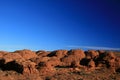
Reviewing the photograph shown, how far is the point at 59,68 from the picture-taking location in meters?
45.8

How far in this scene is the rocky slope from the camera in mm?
37938

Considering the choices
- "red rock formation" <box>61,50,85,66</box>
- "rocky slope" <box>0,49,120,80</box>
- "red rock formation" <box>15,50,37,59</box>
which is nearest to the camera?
"rocky slope" <box>0,49,120,80</box>

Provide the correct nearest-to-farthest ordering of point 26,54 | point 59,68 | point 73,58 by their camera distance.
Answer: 1. point 59,68
2. point 73,58
3. point 26,54

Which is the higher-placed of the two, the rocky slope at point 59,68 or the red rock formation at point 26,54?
the red rock formation at point 26,54

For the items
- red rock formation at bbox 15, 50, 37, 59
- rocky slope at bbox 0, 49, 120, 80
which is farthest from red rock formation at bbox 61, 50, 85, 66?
red rock formation at bbox 15, 50, 37, 59

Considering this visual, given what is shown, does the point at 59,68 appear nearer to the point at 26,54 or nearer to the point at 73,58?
the point at 73,58

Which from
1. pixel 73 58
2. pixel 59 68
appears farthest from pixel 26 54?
pixel 59 68

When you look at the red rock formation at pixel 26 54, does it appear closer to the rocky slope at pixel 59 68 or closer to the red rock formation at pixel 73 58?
the rocky slope at pixel 59 68

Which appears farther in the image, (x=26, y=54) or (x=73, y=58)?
(x=26, y=54)

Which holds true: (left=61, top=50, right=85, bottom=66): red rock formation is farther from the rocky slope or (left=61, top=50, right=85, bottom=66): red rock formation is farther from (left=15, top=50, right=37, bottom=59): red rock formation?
(left=15, top=50, right=37, bottom=59): red rock formation

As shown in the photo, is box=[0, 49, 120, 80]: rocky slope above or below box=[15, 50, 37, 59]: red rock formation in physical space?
below

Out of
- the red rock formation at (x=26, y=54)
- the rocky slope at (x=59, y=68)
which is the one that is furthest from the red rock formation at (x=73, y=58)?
the red rock formation at (x=26, y=54)

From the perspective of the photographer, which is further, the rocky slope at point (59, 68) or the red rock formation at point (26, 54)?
the red rock formation at point (26, 54)

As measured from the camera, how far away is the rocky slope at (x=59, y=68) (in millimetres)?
37938
